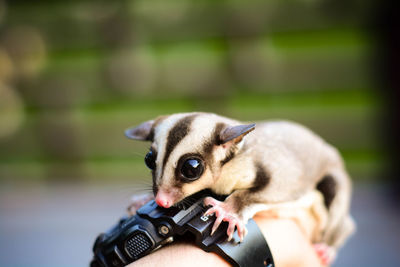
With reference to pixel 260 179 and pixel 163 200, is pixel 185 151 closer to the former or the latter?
pixel 163 200

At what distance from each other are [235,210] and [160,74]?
4793 millimetres

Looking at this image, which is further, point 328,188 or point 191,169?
point 328,188

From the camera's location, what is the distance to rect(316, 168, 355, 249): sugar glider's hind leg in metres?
1.77

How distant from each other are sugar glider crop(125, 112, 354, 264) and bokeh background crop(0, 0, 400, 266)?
281 cm

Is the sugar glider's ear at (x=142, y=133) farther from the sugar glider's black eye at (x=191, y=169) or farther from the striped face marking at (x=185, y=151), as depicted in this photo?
the sugar glider's black eye at (x=191, y=169)

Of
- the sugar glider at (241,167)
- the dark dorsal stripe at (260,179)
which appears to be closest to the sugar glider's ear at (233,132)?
the sugar glider at (241,167)

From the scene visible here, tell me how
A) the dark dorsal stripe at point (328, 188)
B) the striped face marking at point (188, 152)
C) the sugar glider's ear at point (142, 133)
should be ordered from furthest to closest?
the dark dorsal stripe at point (328, 188) → the sugar glider's ear at point (142, 133) → the striped face marking at point (188, 152)

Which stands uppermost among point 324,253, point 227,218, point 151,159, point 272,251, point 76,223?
point 151,159

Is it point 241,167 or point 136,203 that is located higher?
point 241,167

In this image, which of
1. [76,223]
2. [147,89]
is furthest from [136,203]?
[147,89]

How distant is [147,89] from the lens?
5.93m

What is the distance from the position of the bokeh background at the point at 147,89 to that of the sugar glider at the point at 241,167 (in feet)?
9.23

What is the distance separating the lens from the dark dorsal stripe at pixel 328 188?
1763 mm

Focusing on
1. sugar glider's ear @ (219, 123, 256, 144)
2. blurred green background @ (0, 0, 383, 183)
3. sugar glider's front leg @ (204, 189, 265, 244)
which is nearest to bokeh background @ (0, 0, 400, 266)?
blurred green background @ (0, 0, 383, 183)
